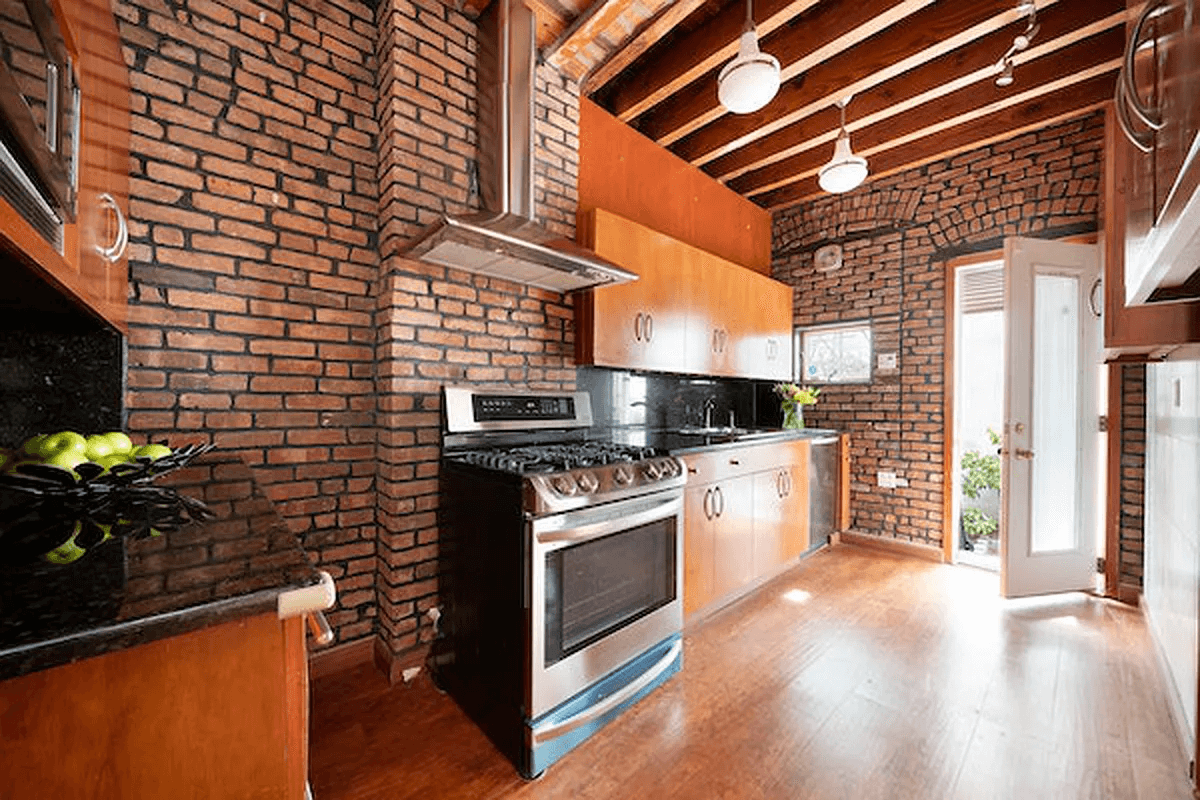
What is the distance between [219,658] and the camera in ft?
2.11

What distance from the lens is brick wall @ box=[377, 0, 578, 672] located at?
6.77 ft

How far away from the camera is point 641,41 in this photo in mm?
2412

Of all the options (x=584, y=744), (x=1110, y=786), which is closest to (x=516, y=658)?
(x=584, y=744)

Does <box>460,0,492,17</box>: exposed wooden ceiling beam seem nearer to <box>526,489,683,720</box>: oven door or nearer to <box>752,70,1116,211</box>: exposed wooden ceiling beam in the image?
<box>526,489,683,720</box>: oven door

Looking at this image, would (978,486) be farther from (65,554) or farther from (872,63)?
(65,554)

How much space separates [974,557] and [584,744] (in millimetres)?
3578

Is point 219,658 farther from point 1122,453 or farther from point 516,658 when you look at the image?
point 1122,453

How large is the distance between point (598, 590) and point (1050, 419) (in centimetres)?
315

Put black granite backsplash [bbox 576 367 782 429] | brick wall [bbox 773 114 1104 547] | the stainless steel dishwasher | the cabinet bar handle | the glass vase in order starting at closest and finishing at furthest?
the cabinet bar handle, black granite backsplash [bbox 576 367 782 429], brick wall [bbox 773 114 1104 547], the stainless steel dishwasher, the glass vase

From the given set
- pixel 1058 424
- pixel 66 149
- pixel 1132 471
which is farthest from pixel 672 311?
pixel 1132 471

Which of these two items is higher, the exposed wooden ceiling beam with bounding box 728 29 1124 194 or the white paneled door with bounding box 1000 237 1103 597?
the exposed wooden ceiling beam with bounding box 728 29 1124 194

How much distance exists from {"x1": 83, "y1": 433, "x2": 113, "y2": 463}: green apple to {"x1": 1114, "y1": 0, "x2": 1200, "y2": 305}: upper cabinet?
2.10 meters

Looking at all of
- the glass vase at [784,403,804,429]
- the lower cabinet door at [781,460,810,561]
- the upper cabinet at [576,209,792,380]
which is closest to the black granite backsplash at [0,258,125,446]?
the upper cabinet at [576,209,792,380]

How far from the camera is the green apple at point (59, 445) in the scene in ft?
3.56
